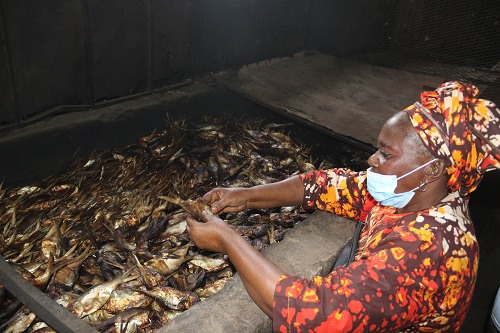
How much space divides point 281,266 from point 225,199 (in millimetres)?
683

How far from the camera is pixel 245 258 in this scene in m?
2.33

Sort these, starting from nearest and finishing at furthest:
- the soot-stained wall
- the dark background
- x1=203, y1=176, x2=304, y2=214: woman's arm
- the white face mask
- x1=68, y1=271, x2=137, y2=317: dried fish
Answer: the white face mask, x1=68, y1=271, x2=137, y2=317: dried fish, x1=203, y1=176, x2=304, y2=214: woman's arm, the soot-stained wall, the dark background

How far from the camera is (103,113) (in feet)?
18.3

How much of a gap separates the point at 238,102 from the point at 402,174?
215 inches

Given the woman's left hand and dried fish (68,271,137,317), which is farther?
dried fish (68,271,137,317)

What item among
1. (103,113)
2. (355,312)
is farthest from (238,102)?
(355,312)

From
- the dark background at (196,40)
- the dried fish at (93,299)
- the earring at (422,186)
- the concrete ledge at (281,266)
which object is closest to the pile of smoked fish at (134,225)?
the dried fish at (93,299)

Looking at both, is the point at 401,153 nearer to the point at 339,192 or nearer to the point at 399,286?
the point at 399,286

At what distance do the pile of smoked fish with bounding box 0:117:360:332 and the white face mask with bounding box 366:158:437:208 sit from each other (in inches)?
52.7

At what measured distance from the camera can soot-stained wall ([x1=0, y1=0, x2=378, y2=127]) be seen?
183 inches

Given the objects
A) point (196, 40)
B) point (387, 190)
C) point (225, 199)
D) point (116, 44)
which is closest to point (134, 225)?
point (225, 199)

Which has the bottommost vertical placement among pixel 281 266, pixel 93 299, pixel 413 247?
pixel 93 299

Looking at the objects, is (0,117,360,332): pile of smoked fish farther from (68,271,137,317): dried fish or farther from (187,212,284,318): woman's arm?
(187,212,284,318): woman's arm

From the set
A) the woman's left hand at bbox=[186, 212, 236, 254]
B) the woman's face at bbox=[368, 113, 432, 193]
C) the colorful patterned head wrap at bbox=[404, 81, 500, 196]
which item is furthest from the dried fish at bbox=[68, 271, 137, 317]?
the colorful patterned head wrap at bbox=[404, 81, 500, 196]
